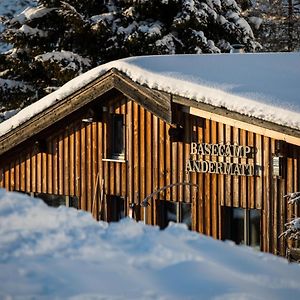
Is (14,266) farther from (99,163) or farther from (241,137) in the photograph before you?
(99,163)

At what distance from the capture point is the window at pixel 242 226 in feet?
41.5

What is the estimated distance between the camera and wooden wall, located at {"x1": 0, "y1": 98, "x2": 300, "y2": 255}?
12180 millimetres

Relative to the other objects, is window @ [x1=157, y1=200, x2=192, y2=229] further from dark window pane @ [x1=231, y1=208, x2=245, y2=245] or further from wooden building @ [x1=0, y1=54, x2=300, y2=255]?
dark window pane @ [x1=231, y1=208, x2=245, y2=245]

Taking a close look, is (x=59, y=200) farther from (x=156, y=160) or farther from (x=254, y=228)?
(x=254, y=228)

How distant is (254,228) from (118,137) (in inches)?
154

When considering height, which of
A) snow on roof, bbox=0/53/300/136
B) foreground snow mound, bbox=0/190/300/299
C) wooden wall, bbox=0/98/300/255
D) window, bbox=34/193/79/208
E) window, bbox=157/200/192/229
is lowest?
window, bbox=34/193/79/208

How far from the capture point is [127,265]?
6195mm

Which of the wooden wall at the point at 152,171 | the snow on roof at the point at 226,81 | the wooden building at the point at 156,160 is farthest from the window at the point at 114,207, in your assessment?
the snow on roof at the point at 226,81

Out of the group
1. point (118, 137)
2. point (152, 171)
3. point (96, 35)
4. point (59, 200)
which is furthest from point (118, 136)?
point (96, 35)

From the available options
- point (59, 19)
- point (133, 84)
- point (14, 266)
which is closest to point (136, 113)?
point (133, 84)

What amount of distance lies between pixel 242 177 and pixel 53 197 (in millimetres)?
5339

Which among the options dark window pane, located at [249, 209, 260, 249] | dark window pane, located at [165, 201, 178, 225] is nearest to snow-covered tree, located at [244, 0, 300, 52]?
dark window pane, located at [165, 201, 178, 225]

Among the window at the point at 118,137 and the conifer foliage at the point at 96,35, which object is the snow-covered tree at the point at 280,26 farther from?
the window at the point at 118,137

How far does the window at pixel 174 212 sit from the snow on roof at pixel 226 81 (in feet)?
8.16
